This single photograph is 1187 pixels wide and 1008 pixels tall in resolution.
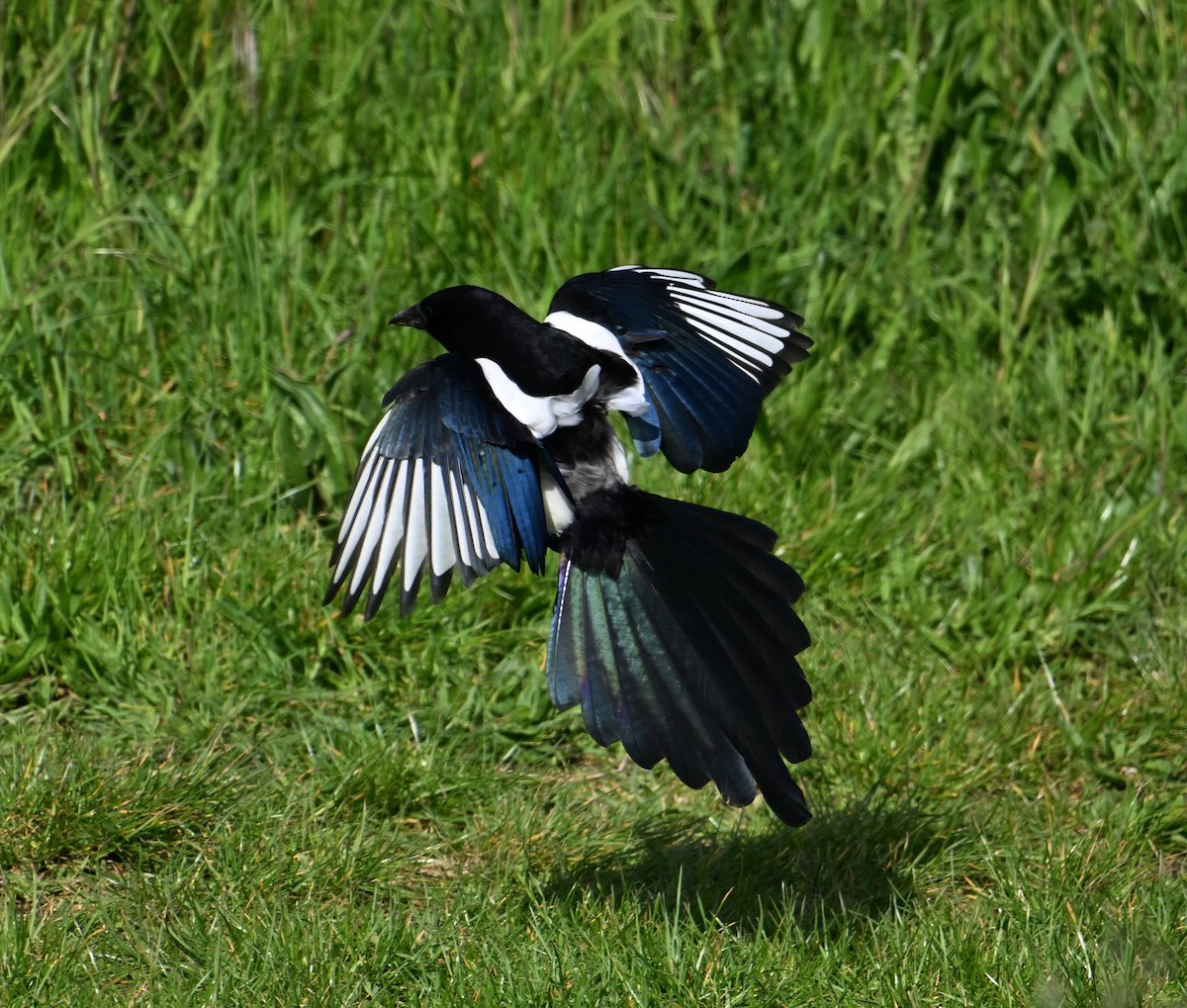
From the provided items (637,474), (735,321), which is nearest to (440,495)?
(735,321)

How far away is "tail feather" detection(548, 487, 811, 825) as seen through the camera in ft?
7.85

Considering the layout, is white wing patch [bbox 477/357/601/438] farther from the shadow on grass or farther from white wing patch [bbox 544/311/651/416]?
the shadow on grass

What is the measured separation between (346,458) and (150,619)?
577mm

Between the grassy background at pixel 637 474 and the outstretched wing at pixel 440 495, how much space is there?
60 centimetres

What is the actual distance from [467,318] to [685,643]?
78 centimetres

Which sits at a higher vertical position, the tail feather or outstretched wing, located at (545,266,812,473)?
outstretched wing, located at (545,266,812,473)

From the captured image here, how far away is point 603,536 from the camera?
2.63m

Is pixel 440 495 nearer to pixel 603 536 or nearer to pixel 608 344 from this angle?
pixel 603 536

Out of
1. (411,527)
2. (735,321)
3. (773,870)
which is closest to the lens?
(411,527)

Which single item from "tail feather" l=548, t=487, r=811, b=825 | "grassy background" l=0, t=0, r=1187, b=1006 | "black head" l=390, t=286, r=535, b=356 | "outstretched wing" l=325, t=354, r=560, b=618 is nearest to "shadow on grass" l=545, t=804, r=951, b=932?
"grassy background" l=0, t=0, r=1187, b=1006

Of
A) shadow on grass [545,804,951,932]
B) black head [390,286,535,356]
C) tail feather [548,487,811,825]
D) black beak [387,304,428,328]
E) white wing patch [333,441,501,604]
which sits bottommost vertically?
shadow on grass [545,804,951,932]

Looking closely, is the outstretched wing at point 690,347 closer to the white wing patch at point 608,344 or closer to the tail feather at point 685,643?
the white wing patch at point 608,344

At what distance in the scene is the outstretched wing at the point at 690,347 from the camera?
2.78m

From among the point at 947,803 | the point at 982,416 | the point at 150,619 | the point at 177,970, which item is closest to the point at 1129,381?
the point at 982,416
